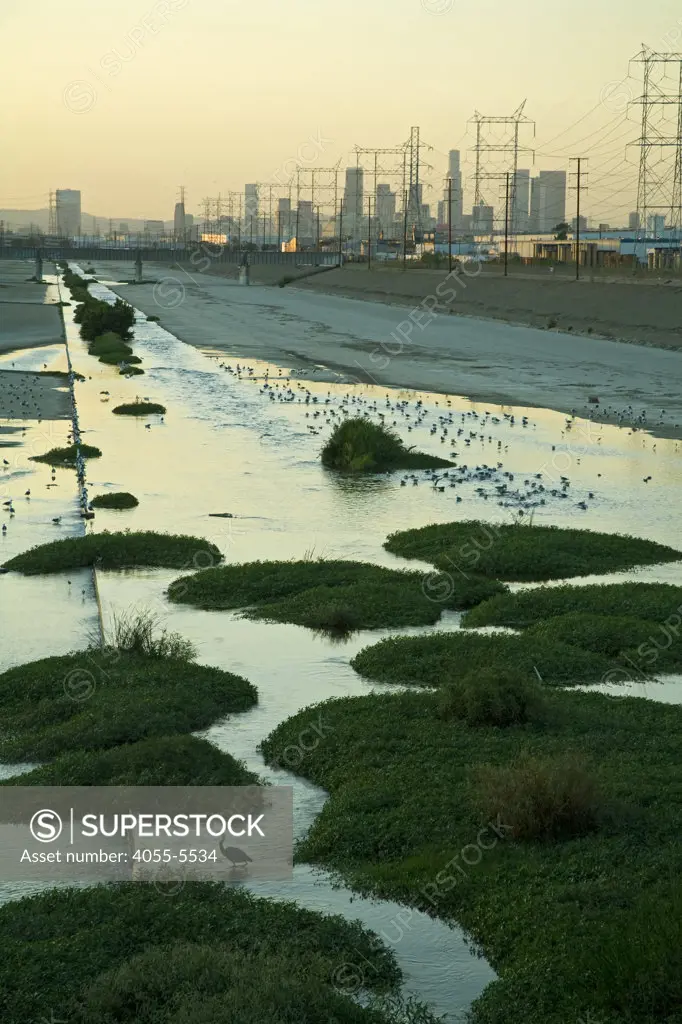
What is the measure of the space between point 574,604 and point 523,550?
307 cm

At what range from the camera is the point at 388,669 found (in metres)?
15.2

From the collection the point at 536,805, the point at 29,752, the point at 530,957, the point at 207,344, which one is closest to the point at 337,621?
the point at 29,752

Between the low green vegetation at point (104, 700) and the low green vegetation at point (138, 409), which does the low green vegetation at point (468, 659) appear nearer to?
the low green vegetation at point (104, 700)

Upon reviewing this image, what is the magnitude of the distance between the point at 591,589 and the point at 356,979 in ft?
34.1

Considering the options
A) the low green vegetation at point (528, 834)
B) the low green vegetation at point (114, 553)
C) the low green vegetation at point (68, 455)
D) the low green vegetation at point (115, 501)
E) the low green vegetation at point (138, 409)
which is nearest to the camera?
the low green vegetation at point (528, 834)

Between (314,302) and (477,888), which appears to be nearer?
(477,888)

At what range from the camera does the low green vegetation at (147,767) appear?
11.4m

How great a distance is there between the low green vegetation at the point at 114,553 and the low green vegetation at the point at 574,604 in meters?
4.69

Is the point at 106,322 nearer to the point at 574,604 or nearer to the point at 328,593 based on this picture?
the point at 328,593

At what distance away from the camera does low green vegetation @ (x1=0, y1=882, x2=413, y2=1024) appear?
791 centimetres

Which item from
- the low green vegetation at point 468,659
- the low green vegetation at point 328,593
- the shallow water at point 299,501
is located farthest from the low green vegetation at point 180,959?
the low green vegetation at point 328,593

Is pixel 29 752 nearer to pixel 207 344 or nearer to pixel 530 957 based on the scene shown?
pixel 530 957

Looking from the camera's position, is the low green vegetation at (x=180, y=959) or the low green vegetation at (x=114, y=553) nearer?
the low green vegetation at (x=180, y=959)

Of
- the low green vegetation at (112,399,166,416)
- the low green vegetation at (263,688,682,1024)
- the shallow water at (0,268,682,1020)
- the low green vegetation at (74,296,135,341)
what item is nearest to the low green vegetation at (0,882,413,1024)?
the shallow water at (0,268,682,1020)
